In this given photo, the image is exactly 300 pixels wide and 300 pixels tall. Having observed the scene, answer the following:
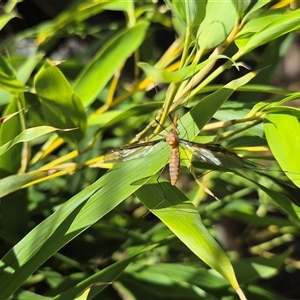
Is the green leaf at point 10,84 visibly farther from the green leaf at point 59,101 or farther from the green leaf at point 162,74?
the green leaf at point 162,74

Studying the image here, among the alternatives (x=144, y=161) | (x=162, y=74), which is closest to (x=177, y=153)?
(x=144, y=161)

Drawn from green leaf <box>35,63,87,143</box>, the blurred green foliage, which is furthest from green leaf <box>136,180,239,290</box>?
green leaf <box>35,63,87,143</box>

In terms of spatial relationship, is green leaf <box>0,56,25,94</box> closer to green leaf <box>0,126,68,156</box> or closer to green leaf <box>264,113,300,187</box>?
green leaf <box>0,126,68,156</box>

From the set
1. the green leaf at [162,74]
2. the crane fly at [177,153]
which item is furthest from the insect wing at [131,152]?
the green leaf at [162,74]

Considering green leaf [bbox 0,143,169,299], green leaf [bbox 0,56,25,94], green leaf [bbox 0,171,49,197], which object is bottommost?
green leaf [bbox 0,143,169,299]

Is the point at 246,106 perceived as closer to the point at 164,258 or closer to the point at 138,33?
the point at 138,33

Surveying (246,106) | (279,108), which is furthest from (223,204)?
(279,108)

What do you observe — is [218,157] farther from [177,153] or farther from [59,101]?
[59,101]
